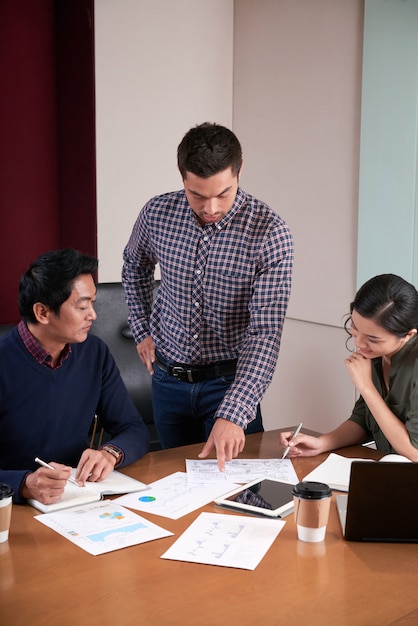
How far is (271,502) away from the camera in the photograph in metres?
1.94

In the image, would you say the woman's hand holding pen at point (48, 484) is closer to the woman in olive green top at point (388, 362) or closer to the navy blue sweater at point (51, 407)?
the navy blue sweater at point (51, 407)

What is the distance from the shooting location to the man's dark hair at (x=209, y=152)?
2246 mm

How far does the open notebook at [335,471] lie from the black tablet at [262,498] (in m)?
0.11

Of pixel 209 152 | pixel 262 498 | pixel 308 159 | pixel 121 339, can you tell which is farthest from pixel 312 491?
pixel 308 159

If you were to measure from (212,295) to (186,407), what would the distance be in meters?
0.38

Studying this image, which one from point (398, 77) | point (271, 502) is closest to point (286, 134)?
point (398, 77)

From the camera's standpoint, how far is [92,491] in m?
1.99

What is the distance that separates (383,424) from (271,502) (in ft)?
1.73

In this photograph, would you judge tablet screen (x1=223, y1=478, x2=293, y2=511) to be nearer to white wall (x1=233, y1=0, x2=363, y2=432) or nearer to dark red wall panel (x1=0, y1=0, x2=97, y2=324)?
white wall (x1=233, y1=0, x2=363, y2=432)

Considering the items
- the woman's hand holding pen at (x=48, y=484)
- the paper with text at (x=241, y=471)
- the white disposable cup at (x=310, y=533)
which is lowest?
the paper with text at (x=241, y=471)

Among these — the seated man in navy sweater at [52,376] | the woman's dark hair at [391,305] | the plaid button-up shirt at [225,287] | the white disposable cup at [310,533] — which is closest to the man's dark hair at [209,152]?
the plaid button-up shirt at [225,287]

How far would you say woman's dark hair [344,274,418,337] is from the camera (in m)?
2.33

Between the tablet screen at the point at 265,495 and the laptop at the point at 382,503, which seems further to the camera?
the tablet screen at the point at 265,495

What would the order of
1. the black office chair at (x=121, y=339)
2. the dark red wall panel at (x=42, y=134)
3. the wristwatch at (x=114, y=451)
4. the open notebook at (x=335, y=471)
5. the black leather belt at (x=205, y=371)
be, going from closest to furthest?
the open notebook at (x=335, y=471) → the wristwatch at (x=114, y=451) → the black leather belt at (x=205, y=371) → the black office chair at (x=121, y=339) → the dark red wall panel at (x=42, y=134)
